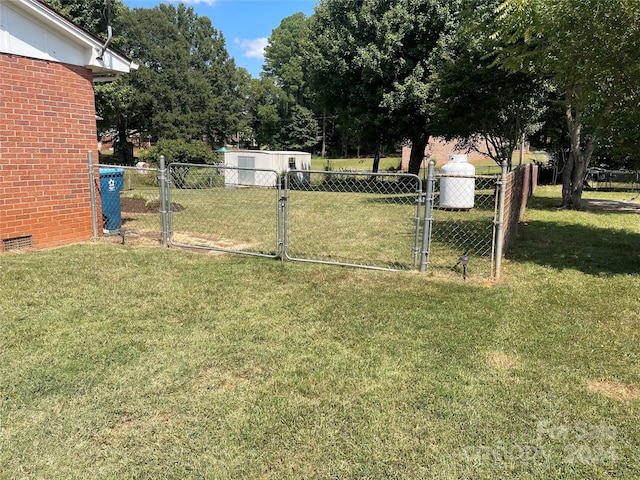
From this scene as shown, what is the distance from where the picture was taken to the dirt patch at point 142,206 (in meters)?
12.2

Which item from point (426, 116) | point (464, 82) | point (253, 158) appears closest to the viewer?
point (464, 82)

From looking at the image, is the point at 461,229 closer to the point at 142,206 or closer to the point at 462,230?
the point at 462,230

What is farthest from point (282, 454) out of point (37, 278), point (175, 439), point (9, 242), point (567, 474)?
point (9, 242)

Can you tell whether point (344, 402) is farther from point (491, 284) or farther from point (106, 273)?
point (106, 273)

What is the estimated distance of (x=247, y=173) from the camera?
2436 cm

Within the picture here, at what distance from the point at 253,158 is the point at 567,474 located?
923 inches

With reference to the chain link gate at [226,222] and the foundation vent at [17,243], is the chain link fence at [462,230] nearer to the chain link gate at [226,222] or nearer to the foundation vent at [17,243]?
the chain link gate at [226,222]

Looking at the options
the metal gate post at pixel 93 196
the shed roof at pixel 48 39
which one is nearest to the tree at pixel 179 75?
the shed roof at pixel 48 39

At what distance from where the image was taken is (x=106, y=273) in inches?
217

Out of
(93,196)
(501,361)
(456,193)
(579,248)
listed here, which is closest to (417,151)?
(456,193)

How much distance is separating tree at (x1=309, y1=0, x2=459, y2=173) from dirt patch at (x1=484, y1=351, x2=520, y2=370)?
44.8 ft

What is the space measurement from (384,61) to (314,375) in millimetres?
15641

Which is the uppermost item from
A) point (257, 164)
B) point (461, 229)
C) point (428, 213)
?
point (257, 164)

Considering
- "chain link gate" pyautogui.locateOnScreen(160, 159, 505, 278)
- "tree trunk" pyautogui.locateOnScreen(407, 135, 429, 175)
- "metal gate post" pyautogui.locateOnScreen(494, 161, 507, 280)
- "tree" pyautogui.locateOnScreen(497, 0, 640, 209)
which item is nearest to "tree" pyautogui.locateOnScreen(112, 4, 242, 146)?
"tree trunk" pyautogui.locateOnScreen(407, 135, 429, 175)
